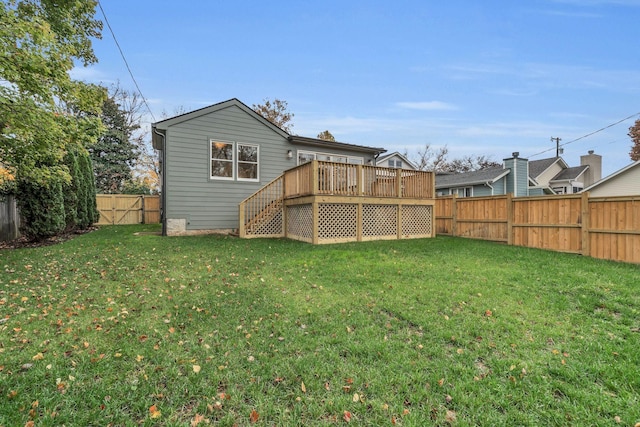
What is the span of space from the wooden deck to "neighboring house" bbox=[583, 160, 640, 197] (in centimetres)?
1058

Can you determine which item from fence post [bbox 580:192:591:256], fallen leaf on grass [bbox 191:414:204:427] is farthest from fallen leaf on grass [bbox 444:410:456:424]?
fence post [bbox 580:192:591:256]

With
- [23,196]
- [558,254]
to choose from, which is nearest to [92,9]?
[23,196]

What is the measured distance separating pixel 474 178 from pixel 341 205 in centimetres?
1725

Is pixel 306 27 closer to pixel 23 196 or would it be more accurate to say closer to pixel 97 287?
pixel 23 196

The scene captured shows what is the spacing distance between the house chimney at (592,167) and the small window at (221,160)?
29648mm

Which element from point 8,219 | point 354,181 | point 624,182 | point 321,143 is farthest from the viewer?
point 624,182

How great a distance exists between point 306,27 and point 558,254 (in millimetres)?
12103

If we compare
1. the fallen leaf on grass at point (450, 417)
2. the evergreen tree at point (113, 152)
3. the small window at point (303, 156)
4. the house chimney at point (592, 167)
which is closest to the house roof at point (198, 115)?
the small window at point (303, 156)

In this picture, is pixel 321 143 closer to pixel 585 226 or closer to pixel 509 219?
pixel 509 219

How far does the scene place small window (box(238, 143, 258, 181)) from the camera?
38.9ft

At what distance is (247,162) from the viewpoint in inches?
471

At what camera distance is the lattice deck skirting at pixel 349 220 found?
30.6 feet

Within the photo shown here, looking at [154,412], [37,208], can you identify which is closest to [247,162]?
[37,208]

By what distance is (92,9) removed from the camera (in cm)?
1179
